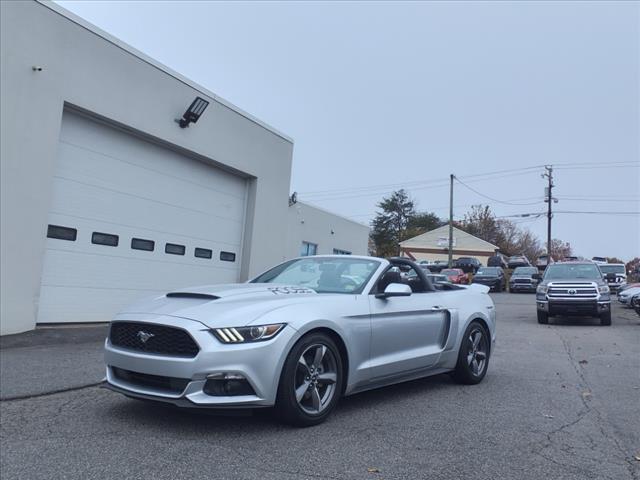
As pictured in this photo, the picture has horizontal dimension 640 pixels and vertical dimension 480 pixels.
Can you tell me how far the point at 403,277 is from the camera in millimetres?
6289

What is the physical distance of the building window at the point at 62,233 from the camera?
9.52 metres

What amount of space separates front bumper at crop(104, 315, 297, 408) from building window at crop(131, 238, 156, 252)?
767 centimetres

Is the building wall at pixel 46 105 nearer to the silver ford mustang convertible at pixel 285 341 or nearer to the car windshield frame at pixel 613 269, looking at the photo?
the silver ford mustang convertible at pixel 285 341

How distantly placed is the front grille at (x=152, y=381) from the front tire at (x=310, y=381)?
0.72m

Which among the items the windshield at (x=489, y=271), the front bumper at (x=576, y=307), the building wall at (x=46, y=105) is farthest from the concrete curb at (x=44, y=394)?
the windshield at (x=489, y=271)

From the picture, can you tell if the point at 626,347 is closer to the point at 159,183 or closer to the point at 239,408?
the point at 239,408

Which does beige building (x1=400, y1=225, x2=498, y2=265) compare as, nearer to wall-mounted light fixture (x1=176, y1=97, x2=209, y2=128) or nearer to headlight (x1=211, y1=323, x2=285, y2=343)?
wall-mounted light fixture (x1=176, y1=97, x2=209, y2=128)

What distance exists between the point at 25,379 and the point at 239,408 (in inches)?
130

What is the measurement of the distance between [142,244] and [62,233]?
1.98 meters

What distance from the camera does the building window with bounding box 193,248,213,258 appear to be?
13063 mm

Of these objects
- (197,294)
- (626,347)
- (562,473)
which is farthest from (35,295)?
(626,347)

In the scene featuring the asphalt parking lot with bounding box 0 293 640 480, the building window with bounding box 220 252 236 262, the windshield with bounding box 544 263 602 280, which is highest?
the windshield with bounding box 544 263 602 280

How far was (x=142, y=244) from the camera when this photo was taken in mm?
11523

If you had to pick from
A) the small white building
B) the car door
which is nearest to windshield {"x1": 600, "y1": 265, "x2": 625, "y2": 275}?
the small white building
